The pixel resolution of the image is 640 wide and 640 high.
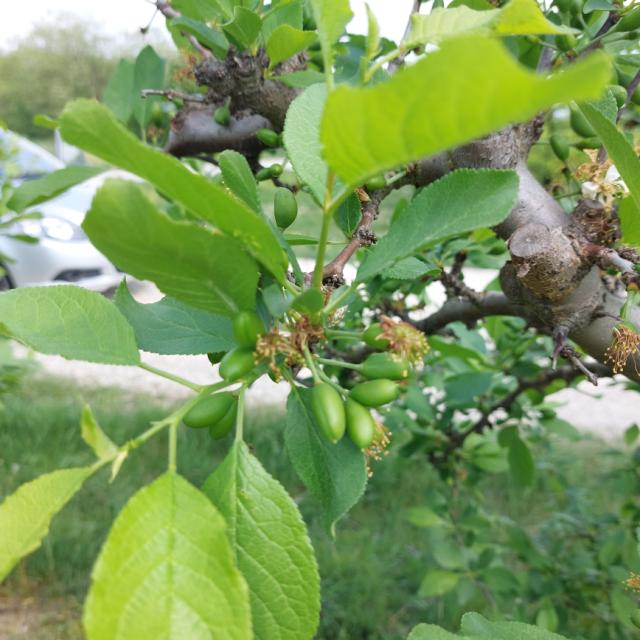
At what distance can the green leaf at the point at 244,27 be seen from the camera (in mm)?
800

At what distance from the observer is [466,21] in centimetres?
49

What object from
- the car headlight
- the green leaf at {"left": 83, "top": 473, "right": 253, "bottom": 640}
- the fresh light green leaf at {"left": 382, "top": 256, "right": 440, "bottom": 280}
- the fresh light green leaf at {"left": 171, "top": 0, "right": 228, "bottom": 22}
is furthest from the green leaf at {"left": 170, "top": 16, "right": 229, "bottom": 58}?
the car headlight

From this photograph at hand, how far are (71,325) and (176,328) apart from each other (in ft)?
0.34

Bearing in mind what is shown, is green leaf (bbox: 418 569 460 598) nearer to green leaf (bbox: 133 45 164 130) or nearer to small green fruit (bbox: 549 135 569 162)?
small green fruit (bbox: 549 135 569 162)

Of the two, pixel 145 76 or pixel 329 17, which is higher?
pixel 329 17

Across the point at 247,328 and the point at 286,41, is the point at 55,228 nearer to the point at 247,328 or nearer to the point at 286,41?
the point at 286,41

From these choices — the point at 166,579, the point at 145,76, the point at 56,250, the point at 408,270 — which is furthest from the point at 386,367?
the point at 56,250

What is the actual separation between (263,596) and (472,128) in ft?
1.09

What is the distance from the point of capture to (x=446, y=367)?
1.84 meters

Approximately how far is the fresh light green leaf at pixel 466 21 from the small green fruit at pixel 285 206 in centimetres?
20

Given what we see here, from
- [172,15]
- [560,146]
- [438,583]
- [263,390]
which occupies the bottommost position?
[263,390]

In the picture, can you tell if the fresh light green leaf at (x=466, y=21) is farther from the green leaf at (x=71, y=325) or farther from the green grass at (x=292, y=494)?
the green grass at (x=292, y=494)

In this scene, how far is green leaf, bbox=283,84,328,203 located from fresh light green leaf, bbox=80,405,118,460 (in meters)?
0.21

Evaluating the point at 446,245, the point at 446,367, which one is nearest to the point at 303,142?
the point at 446,245
